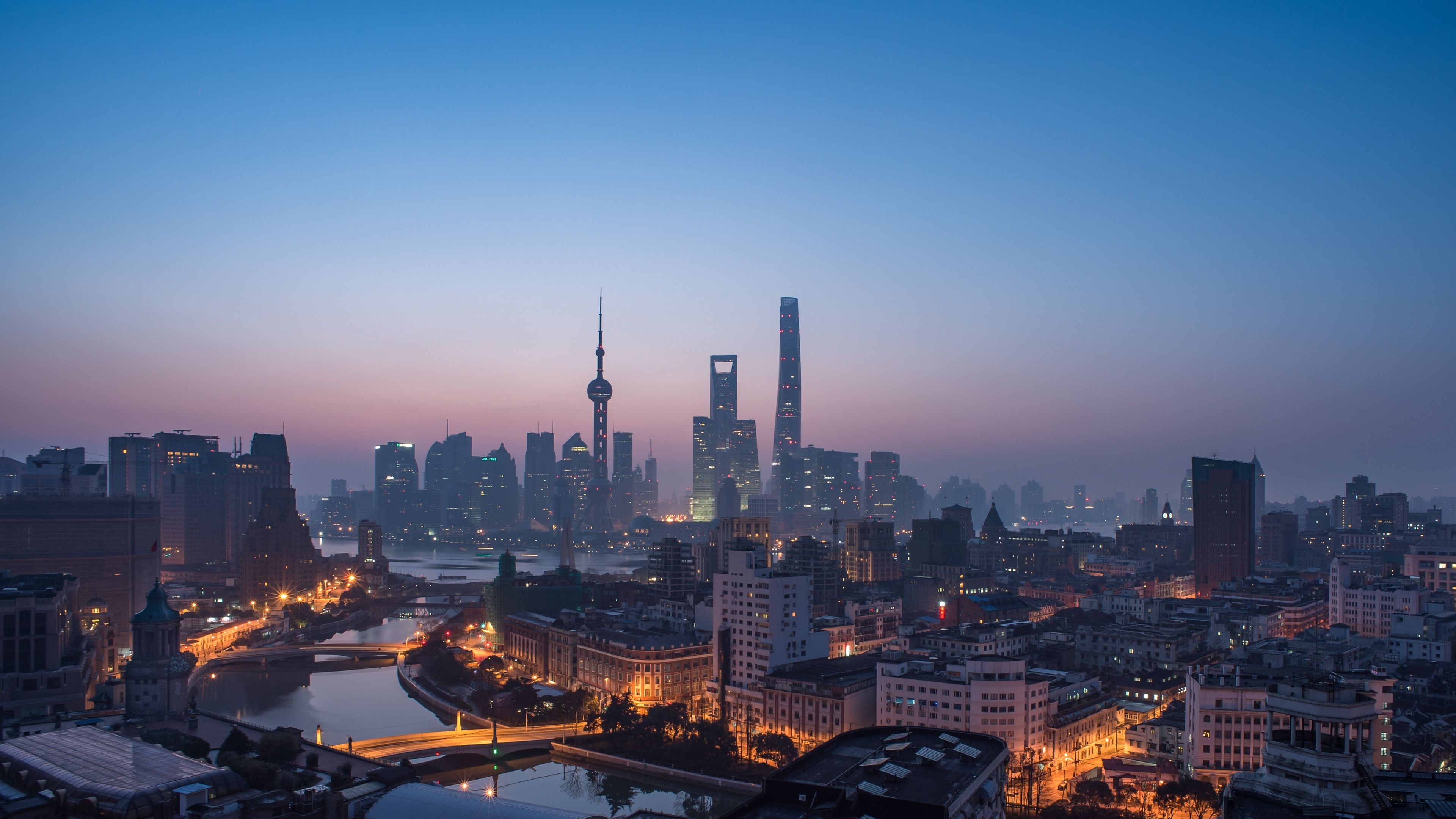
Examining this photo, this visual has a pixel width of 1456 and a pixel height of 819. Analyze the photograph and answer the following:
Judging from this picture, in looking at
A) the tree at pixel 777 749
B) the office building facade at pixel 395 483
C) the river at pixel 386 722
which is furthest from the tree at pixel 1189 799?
the office building facade at pixel 395 483

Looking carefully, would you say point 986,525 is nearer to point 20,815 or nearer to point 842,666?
point 842,666

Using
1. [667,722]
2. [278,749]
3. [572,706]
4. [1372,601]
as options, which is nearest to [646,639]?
[572,706]

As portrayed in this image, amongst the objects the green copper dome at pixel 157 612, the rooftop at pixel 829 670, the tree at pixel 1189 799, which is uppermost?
the green copper dome at pixel 157 612

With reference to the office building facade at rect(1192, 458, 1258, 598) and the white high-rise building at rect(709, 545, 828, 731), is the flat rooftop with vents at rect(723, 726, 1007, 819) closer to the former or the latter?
the white high-rise building at rect(709, 545, 828, 731)

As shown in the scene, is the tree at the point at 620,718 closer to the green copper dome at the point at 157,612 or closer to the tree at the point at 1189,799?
the green copper dome at the point at 157,612

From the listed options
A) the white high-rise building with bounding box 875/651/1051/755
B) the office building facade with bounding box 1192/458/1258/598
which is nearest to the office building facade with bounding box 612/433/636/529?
the office building facade with bounding box 1192/458/1258/598

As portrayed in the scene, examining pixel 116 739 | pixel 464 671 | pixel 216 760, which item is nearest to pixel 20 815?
pixel 116 739

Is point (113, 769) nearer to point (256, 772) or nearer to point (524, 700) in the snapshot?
point (256, 772)
